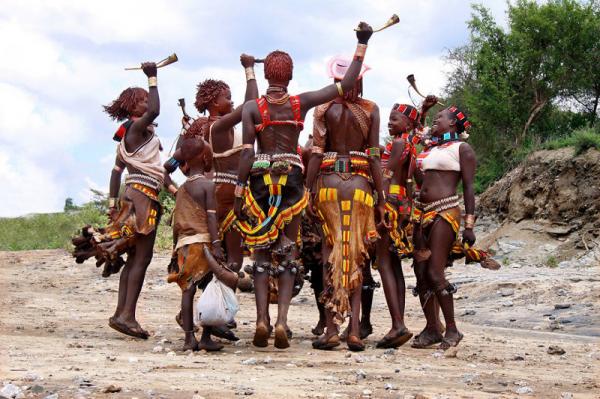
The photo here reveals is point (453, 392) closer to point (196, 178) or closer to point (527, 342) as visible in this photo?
point (196, 178)

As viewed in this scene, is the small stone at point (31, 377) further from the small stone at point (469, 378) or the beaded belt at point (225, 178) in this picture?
the beaded belt at point (225, 178)

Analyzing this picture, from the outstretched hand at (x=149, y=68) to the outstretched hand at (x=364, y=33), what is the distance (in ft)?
6.63

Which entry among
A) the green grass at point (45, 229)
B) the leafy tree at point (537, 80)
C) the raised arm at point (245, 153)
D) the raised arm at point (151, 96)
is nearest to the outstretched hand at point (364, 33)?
the raised arm at point (245, 153)

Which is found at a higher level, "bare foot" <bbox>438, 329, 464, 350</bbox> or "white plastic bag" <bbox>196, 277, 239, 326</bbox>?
"white plastic bag" <bbox>196, 277, 239, 326</bbox>

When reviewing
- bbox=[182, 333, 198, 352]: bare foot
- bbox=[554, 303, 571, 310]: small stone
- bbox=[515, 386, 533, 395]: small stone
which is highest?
bbox=[554, 303, 571, 310]: small stone

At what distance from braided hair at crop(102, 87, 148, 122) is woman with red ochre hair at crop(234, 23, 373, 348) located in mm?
1676

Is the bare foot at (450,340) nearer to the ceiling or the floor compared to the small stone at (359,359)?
nearer to the ceiling

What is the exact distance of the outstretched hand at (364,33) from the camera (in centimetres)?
777

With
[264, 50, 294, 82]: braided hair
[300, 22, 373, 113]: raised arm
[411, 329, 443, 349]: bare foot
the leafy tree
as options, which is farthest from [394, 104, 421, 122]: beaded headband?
the leafy tree

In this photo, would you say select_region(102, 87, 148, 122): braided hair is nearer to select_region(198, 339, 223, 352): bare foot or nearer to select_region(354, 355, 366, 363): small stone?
select_region(198, 339, 223, 352): bare foot

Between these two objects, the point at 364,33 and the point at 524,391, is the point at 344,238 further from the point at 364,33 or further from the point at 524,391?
the point at 524,391

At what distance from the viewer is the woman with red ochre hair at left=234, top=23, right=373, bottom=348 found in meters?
7.77

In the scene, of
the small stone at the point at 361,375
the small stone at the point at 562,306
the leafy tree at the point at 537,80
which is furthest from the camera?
the leafy tree at the point at 537,80

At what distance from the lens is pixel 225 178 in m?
8.68
